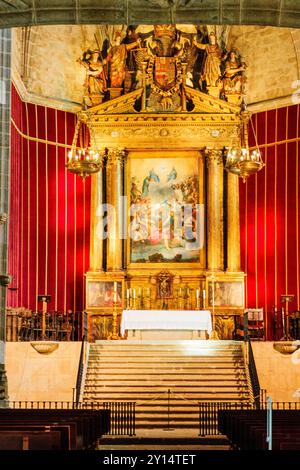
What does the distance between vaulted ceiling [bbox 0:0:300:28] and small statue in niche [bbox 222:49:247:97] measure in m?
12.3

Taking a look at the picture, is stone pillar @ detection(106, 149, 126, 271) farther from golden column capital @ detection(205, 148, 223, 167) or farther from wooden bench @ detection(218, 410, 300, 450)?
wooden bench @ detection(218, 410, 300, 450)

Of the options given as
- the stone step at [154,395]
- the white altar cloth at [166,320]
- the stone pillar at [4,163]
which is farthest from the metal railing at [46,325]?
the stone pillar at [4,163]

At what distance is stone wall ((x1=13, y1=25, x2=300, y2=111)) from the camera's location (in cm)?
2359

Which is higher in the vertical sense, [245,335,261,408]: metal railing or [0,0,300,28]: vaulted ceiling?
[0,0,300,28]: vaulted ceiling

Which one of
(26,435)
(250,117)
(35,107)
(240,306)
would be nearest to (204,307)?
(240,306)

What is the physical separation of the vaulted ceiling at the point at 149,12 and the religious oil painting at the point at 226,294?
40.5 feet

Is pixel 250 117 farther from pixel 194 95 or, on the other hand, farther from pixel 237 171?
pixel 237 171

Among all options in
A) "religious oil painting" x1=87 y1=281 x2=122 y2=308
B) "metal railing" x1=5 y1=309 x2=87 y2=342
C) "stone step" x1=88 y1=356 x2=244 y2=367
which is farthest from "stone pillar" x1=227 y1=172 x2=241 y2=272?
"stone step" x1=88 y1=356 x2=244 y2=367

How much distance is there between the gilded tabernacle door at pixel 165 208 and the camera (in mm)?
23500

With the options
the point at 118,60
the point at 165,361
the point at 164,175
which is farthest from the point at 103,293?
the point at 118,60

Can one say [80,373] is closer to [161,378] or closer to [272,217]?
[161,378]

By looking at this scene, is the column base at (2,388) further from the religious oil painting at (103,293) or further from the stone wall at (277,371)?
the religious oil painting at (103,293)

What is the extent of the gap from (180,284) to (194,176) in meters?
2.89
